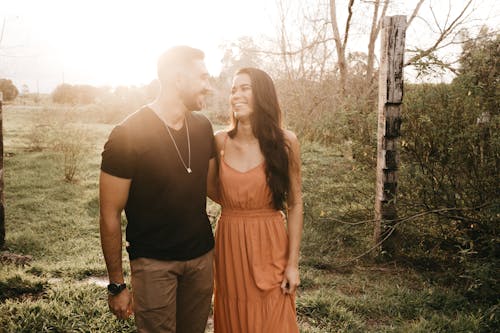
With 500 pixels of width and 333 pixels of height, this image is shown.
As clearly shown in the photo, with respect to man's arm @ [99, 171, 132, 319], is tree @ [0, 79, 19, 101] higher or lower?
higher

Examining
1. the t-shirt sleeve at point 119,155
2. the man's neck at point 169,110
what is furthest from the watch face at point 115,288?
the man's neck at point 169,110

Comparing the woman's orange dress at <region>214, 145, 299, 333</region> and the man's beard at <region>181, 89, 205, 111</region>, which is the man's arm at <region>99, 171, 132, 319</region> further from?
the woman's orange dress at <region>214, 145, 299, 333</region>

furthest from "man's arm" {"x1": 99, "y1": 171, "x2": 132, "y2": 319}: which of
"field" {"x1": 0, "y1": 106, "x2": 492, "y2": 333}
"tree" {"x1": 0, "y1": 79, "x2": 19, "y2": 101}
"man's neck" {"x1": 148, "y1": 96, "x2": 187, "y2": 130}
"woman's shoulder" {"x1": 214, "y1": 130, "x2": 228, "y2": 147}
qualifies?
"tree" {"x1": 0, "y1": 79, "x2": 19, "y2": 101}

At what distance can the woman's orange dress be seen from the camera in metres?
2.70

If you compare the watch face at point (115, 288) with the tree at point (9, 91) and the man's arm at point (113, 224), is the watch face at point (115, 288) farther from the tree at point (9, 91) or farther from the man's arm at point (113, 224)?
the tree at point (9, 91)

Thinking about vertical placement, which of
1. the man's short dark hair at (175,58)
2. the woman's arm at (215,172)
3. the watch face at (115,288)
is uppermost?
the man's short dark hair at (175,58)

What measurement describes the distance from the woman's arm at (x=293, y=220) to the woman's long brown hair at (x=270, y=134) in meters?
0.04

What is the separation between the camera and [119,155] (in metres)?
2.23

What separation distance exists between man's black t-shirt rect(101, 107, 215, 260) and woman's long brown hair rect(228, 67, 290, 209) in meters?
0.55

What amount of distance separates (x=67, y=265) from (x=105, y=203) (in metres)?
3.54

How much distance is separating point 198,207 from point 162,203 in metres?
0.26

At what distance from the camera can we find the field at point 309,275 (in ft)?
12.7

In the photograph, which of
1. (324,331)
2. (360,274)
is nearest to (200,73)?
(324,331)

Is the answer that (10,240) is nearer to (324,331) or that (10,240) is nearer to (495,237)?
(324,331)
